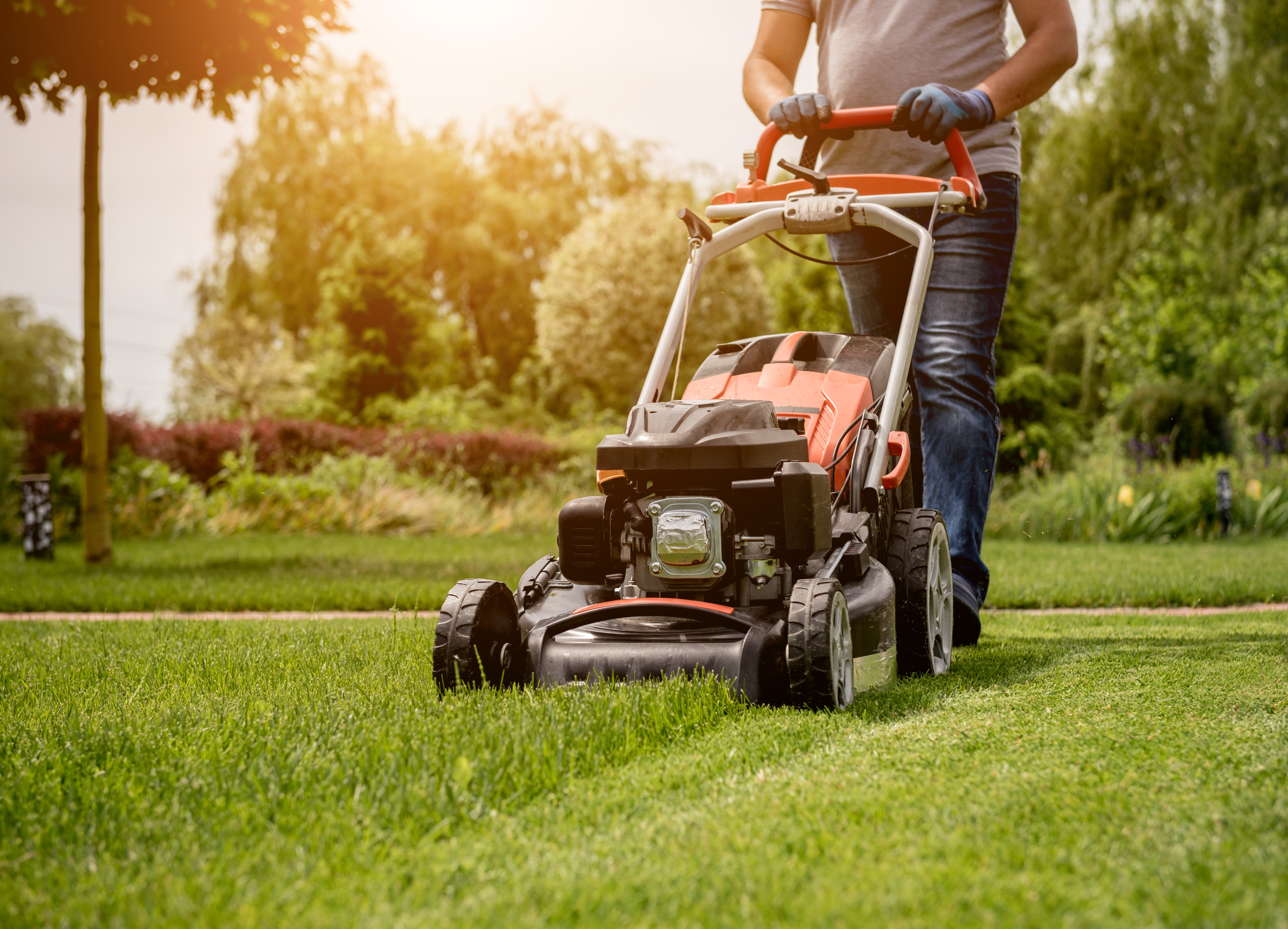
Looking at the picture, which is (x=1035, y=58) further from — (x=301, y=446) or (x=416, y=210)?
(x=416, y=210)

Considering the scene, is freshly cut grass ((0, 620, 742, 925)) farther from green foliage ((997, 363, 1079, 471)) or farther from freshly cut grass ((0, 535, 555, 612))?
green foliage ((997, 363, 1079, 471))

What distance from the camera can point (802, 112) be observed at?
3.36 metres

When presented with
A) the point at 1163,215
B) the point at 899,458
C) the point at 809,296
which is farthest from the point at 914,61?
the point at 809,296

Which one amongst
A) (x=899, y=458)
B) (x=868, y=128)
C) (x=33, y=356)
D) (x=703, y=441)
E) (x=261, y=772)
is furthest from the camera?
(x=33, y=356)

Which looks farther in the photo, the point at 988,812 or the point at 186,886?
the point at 988,812

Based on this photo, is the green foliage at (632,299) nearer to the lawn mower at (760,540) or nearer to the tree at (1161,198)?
the tree at (1161,198)

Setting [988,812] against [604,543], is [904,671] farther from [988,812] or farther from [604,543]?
[988,812]

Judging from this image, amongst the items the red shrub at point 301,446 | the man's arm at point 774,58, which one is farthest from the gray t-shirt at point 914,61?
the red shrub at point 301,446

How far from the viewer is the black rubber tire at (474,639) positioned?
268 cm

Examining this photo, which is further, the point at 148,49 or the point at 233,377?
the point at 233,377

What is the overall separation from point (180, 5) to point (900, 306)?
492cm

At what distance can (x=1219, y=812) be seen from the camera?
5.57 feet

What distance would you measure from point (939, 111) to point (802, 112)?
0.37 meters

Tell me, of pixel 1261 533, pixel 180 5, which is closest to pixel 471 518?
pixel 180 5
